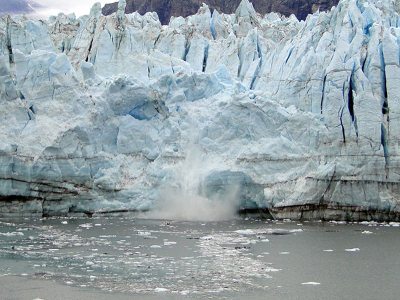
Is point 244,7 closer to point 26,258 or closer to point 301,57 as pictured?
point 301,57

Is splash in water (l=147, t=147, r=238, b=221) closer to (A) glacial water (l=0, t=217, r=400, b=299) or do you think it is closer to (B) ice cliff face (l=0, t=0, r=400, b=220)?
(B) ice cliff face (l=0, t=0, r=400, b=220)

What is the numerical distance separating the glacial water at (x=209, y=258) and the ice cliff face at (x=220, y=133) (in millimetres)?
1079

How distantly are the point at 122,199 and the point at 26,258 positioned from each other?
203 inches

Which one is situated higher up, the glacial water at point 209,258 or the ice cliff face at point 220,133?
the ice cliff face at point 220,133

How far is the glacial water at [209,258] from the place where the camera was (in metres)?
5.91

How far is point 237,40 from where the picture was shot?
1669cm

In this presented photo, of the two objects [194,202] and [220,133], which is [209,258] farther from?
[220,133]

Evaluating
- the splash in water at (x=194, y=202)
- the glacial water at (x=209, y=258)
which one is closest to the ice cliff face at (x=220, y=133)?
the splash in water at (x=194, y=202)

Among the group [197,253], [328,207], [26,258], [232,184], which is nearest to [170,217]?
[232,184]

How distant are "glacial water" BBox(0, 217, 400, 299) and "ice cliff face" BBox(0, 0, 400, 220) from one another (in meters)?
1.08

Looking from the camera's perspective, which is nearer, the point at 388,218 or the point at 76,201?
the point at 388,218

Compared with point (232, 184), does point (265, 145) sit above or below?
above

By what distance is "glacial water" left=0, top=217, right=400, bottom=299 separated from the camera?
5910mm

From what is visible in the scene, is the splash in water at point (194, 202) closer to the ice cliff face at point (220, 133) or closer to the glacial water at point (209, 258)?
the ice cliff face at point (220, 133)
